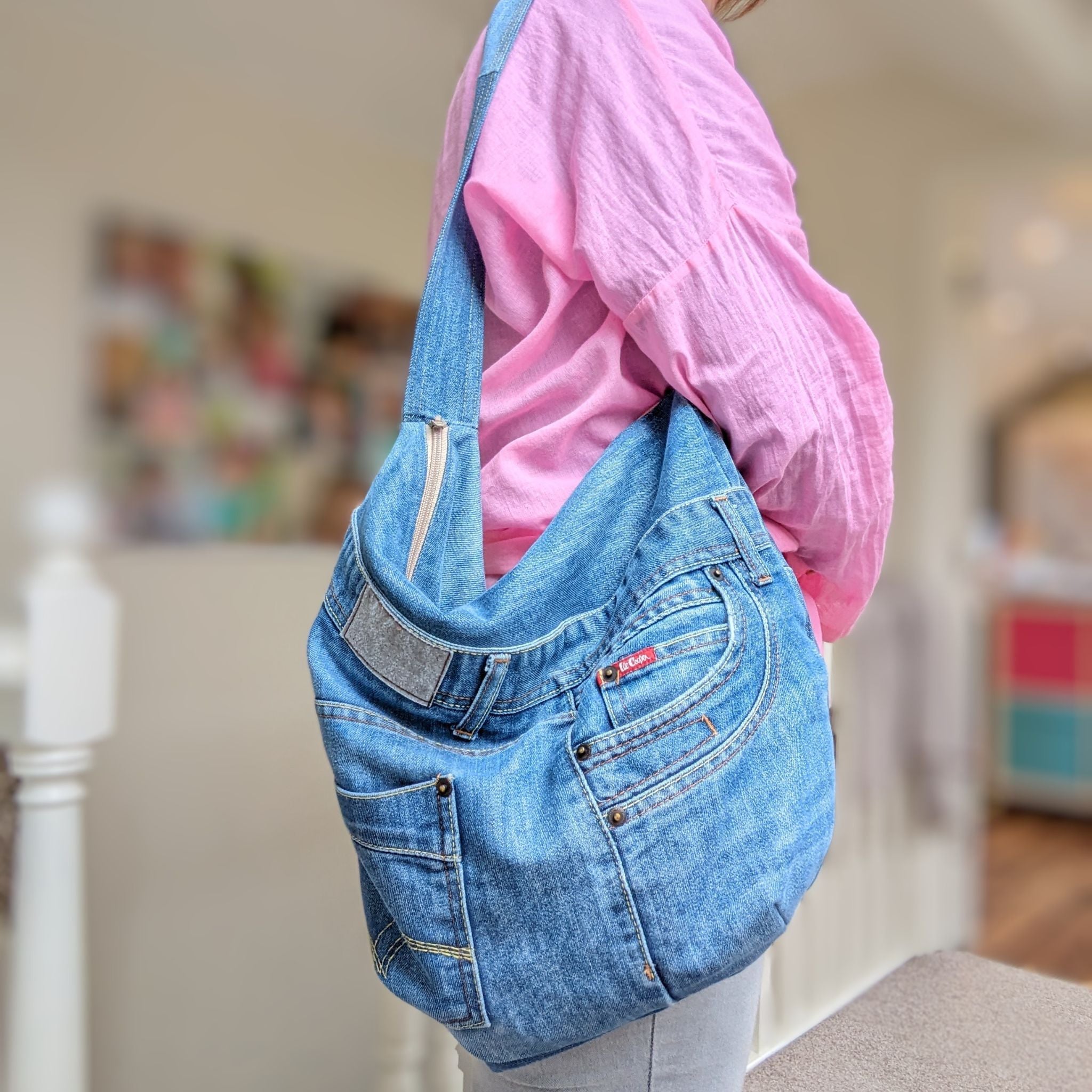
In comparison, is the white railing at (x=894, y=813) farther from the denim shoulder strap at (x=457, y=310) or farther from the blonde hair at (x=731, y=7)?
the denim shoulder strap at (x=457, y=310)

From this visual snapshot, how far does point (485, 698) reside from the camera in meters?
0.42

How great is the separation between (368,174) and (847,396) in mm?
760

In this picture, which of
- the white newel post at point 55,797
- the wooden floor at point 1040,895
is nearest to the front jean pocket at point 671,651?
the white newel post at point 55,797

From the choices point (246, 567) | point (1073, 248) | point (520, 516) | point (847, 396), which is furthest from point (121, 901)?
point (1073, 248)

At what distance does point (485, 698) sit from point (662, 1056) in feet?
0.57

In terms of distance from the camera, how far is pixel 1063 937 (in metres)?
2.24

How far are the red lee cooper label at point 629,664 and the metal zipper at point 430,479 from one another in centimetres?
10

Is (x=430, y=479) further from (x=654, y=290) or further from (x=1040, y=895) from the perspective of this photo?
(x=1040, y=895)

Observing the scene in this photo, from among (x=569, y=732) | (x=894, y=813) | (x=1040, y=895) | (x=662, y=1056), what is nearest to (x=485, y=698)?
(x=569, y=732)

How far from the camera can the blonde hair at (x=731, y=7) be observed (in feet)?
1.90

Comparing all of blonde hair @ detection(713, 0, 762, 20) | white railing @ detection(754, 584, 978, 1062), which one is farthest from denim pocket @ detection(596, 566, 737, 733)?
white railing @ detection(754, 584, 978, 1062)

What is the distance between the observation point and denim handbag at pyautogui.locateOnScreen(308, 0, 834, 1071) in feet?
1.26

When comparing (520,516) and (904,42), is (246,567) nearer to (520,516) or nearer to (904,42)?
(520,516)

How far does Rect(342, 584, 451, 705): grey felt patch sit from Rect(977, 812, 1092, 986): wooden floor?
1.94 m
